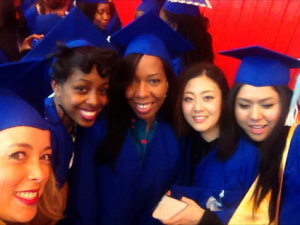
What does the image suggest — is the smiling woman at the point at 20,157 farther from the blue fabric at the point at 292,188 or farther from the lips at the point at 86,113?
the blue fabric at the point at 292,188

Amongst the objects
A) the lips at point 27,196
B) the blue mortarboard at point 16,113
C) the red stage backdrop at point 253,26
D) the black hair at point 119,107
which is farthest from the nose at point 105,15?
the lips at point 27,196

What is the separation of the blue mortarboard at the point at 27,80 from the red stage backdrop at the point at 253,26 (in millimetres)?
760

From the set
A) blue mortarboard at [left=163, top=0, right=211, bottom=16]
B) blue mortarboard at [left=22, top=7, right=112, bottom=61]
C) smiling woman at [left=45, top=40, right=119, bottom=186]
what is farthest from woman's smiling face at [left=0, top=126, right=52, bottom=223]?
blue mortarboard at [left=163, top=0, right=211, bottom=16]

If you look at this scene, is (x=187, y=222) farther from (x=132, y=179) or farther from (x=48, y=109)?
(x=48, y=109)

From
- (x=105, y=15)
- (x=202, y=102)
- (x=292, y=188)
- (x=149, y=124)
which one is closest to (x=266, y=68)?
(x=202, y=102)

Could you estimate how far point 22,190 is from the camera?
0.81 metres

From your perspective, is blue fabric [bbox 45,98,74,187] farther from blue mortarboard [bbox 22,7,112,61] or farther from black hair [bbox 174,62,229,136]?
black hair [bbox 174,62,229,136]

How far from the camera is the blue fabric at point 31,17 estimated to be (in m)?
2.02

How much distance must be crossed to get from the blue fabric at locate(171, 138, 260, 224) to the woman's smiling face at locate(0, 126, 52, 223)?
581 millimetres

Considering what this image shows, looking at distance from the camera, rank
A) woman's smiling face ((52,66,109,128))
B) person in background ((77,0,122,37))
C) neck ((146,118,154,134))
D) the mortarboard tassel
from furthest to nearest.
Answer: person in background ((77,0,122,37)) → neck ((146,118,154,134)) → woman's smiling face ((52,66,109,128)) → the mortarboard tassel

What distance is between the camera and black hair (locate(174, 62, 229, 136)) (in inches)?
45.0

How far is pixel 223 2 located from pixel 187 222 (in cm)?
102

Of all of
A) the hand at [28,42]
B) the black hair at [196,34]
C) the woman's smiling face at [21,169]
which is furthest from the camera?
the hand at [28,42]

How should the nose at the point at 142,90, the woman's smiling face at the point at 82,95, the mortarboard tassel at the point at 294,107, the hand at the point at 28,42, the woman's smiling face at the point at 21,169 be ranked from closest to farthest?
the woman's smiling face at the point at 21,169, the mortarboard tassel at the point at 294,107, the woman's smiling face at the point at 82,95, the nose at the point at 142,90, the hand at the point at 28,42
